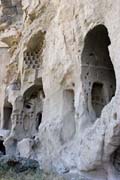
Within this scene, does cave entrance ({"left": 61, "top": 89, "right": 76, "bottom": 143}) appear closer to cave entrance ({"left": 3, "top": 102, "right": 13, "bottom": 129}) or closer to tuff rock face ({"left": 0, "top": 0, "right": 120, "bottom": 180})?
tuff rock face ({"left": 0, "top": 0, "right": 120, "bottom": 180})

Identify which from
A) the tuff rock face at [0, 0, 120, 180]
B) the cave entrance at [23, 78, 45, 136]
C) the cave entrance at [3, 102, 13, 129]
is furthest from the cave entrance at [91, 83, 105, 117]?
the cave entrance at [3, 102, 13, 129]

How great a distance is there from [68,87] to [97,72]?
110 cm

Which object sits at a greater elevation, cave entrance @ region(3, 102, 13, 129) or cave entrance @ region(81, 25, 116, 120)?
cave entrance @ region(81, 25, 116, 120)

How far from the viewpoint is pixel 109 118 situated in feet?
22.8

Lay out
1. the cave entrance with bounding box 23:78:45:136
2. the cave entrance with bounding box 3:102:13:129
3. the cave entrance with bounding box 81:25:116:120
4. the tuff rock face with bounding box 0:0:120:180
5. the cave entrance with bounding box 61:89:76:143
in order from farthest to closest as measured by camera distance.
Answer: the cave entrance with bounding box 3:102:13:129 < the cave entrance with bounding box 23:78:45:136 < the cave entrance with bounding box 61:89:76:143 < the cave entrance with bounding box 81:25:116:120 < the tuff rock face with bounding box 0:0:120:180

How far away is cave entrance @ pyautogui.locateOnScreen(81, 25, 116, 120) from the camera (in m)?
8.56

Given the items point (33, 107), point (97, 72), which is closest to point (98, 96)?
point (97, 72)

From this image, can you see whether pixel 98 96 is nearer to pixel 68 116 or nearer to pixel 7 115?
pixel 68 116

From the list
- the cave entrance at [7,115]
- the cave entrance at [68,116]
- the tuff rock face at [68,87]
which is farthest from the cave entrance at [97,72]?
the cave entrance at [7,115]

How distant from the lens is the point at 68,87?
960 cm

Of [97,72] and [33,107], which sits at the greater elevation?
[97,72]

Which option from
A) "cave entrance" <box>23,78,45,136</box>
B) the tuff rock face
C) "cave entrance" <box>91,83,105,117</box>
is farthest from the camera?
"cave entrance" <box>23,78,45,136</box>

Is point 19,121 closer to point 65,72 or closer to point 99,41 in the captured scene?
point 65,72

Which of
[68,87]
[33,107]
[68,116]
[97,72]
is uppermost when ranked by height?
[97,72]
